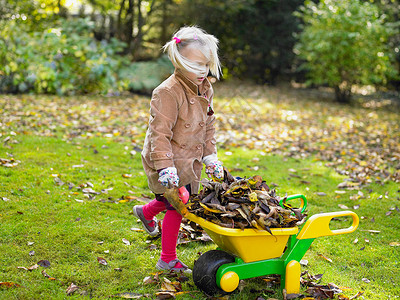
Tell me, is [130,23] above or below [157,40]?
above

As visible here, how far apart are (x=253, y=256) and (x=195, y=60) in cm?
123

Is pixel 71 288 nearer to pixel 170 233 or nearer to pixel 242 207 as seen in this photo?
pixel 170 233

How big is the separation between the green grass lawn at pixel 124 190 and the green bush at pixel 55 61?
59cm

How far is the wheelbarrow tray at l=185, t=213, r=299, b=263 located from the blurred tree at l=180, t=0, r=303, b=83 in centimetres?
1119

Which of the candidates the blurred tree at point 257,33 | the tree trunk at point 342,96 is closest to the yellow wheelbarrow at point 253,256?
the tree trunk at point 342,96

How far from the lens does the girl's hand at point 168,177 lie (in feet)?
8.10

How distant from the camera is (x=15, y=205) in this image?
3.57 meters

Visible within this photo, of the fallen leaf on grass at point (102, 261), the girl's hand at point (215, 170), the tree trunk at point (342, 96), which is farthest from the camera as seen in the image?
the tree trunk at point (342, 96)

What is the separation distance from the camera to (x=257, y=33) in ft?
45.8

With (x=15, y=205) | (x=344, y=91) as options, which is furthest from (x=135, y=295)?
(x=344, y=91)

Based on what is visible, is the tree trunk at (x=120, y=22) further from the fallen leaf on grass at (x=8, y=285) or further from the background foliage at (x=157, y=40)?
the fallen leaf on grass at (x=8, y=285)

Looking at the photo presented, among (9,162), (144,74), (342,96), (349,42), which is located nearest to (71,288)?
(9,162)

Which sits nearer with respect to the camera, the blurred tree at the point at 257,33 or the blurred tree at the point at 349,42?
Result: the blurred tree at the point at 349,42

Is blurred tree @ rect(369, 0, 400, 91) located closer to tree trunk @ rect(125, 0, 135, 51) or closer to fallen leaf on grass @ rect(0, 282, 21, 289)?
tree trunk @ rect(125, 0, 135, 51)
